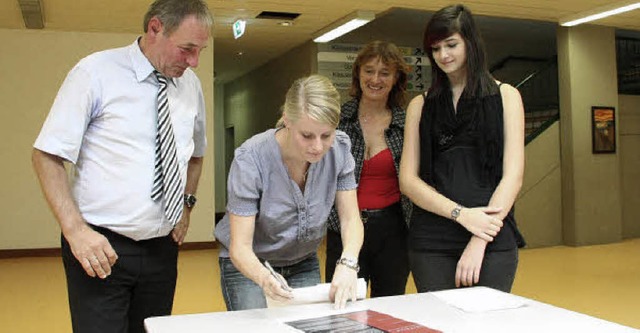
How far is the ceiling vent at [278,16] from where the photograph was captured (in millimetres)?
7347

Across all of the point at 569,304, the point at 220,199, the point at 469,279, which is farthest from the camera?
the point at 220,199

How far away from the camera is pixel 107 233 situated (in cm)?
201

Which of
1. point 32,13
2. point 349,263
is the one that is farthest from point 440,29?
point 32,13

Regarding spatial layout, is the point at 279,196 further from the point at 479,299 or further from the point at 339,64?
the point at 339,64

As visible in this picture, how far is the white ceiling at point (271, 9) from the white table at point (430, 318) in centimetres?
531

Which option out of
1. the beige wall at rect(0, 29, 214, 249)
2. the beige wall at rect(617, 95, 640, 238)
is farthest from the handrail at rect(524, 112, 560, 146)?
the beige wall at rect(0, 29, 214, 249)

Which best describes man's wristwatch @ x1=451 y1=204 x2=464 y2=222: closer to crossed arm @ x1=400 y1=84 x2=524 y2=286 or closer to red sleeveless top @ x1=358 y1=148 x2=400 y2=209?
crossed arm @ x1=400 y1=84 x2=524 y2=286

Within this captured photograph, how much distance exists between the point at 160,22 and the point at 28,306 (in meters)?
3.98

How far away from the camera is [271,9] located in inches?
279

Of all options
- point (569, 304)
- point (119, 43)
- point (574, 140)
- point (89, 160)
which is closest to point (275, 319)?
point (89, 160)

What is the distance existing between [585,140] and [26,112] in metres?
7.35

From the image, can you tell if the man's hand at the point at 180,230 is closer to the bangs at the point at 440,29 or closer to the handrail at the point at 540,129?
the bangs at the point at 440,29

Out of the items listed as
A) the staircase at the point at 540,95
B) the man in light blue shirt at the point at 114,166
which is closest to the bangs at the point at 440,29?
the man in light blue shirt at the point at 114,166

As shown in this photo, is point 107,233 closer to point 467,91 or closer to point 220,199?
point 467,91
